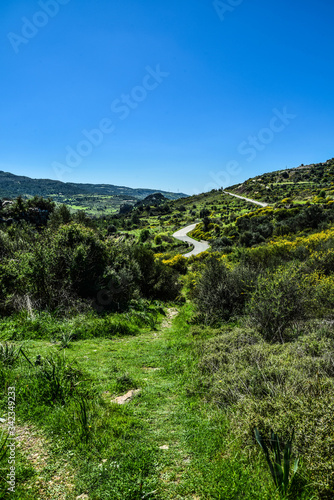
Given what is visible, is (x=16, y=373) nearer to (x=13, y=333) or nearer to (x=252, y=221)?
(x=13, y=333)

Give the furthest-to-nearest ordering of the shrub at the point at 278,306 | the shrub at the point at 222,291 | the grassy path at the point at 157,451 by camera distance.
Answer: the shrub at the point at 222,291 → the shrub at the point at 278,306 → the grassy path at the point at 157,451

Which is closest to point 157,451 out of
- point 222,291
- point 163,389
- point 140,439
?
point 140,439

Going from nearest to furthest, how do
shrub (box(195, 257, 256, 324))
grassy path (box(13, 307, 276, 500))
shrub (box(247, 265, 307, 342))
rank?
grassy path (box(13, 307, 276, 500)), shrub (box(247, 265, 307, 342)), shrub (box(195, 257, 256, 324))

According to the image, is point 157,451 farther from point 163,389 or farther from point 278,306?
point 278,306

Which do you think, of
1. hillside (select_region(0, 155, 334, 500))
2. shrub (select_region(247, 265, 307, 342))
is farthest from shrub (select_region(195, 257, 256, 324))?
shrub (select_region(247, 265, 307, 342))

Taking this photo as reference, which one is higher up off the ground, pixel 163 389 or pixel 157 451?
pixel 157 451

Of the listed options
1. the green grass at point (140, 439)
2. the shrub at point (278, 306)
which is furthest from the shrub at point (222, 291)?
the green grass at point (140, 439)

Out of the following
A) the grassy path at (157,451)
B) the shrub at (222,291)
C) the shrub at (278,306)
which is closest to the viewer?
the grassy path at (157,451)

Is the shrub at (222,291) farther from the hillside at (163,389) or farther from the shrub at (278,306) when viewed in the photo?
the shrub at (278,306)

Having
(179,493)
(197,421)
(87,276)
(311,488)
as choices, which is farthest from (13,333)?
(311,488)

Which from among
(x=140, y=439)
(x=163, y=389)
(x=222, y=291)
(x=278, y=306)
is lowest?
(x=163, y=389)

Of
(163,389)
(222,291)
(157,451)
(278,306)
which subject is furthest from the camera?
(222,291)

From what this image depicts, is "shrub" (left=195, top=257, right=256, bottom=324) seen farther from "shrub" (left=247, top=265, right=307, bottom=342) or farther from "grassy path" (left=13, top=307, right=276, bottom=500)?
"grassy path" (left=13, top=307, right=276, bottom=500)

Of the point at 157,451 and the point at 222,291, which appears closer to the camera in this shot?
the point at 157,451
